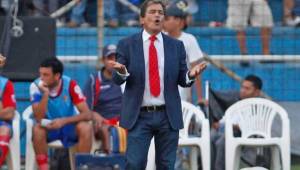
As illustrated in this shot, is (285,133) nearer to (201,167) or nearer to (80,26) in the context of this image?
(201,167)

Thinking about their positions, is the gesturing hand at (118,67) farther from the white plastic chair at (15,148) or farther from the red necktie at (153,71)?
the white plastic chair at (15,148)

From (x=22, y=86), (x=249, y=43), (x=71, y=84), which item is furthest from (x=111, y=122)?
(x=249, y=43)

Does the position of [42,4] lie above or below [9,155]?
above

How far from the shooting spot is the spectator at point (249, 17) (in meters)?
15.0

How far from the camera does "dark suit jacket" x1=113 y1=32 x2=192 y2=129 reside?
35.0 feet

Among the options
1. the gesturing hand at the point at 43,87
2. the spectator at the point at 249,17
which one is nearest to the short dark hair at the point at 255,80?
the spectator at the point at 249,17

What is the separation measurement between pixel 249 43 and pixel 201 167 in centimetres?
279

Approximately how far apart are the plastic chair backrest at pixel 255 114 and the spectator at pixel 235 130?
0.32 feet

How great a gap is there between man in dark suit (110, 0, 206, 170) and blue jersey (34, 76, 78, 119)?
84.9 inches

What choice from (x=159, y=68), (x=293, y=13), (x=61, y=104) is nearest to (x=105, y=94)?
(x=61, y=104)

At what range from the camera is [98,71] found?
44.9ft

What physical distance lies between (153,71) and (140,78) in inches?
5.3

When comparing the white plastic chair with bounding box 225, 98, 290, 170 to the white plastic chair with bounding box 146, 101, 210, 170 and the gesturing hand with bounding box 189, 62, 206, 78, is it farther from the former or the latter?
the gesturing hand with bounding box 189, 62, 206, 78

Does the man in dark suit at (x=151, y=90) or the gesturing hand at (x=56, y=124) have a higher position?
the man in dark suit at (x=151, y=90)
